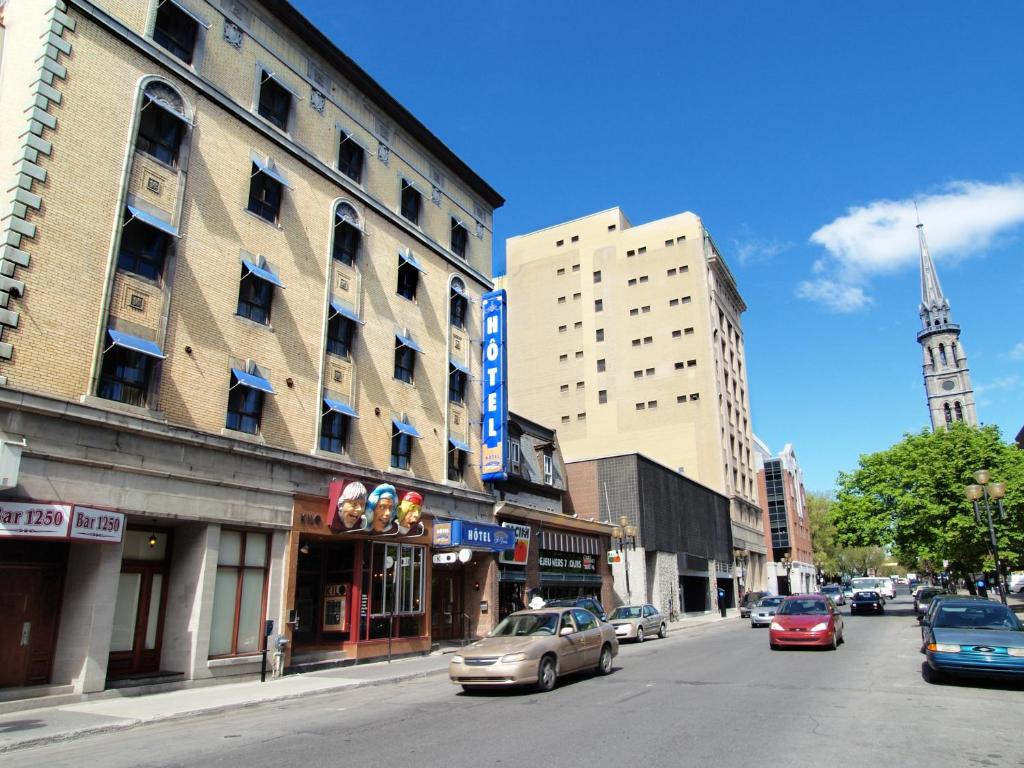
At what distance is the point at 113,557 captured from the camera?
14016mm

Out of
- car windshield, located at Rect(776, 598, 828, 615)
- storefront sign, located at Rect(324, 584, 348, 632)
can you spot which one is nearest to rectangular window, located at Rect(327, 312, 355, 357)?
storefront sign, located at Rect(324, 584, 348, 632)

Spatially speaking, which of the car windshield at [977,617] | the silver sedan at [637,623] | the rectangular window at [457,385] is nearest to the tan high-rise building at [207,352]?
the rectangular window at [457,385]

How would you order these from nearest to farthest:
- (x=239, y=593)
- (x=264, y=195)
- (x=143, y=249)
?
(x=143, y=249) → (x=239, y=593) → (x=264, y=195)

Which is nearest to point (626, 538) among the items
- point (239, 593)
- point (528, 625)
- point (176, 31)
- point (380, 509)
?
point (380, 509)

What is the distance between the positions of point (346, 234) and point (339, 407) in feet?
19.3

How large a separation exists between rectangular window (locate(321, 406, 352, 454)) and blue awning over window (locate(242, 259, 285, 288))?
12.6 ft

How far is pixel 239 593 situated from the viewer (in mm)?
16875

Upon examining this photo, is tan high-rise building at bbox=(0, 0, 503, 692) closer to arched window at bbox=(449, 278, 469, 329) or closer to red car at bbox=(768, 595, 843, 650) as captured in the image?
arched window at bbox=(449, 278, 469, 329)

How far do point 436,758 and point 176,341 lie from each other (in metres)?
11.9

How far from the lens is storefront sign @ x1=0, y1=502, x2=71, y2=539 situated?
12.0 meters

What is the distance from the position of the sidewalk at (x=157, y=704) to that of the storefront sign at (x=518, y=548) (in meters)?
9.54

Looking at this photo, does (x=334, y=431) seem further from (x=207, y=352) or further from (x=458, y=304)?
(x=458, y=304)

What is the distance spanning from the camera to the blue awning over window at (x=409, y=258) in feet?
80.3

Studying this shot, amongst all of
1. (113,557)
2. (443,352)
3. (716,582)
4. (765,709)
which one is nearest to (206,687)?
(113,557)
